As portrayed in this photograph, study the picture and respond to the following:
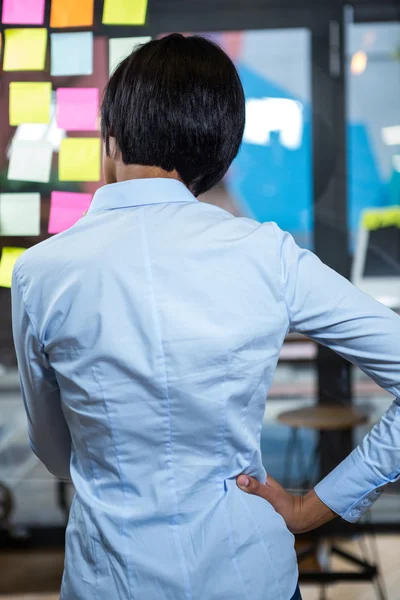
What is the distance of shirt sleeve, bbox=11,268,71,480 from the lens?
0.84m

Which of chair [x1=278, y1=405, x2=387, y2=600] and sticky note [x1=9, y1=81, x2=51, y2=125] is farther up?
sticky note [x1=9, y1=81, x2=51, y2=125]

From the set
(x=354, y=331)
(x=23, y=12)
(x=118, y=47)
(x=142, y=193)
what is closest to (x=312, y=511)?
(x=354, y=331)

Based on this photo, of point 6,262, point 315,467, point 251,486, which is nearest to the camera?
point 251,486

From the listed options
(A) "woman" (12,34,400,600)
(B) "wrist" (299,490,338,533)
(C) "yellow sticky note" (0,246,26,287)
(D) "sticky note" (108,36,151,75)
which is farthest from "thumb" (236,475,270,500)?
(D) "sticky note" (108,36,151,75)

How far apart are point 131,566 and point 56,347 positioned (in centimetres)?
28

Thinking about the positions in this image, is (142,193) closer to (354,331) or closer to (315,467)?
(354,331)

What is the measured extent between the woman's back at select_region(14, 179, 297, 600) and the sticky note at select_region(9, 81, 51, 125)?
1.43m

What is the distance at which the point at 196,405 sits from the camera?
0.79 metres

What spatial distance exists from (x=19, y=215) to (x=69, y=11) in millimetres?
651

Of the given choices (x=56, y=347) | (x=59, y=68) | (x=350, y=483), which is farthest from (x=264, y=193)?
(x=56, y=347)

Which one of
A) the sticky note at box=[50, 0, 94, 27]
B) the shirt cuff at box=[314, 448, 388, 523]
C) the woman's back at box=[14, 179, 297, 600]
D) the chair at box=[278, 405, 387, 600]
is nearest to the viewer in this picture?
the woman's back at box=[14, 179, 297, 600]

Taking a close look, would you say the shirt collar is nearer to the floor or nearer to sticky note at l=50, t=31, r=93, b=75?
sticky note at l=50, t=31, r=93, b=75

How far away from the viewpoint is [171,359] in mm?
778

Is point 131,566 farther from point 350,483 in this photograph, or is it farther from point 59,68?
point 59,68
